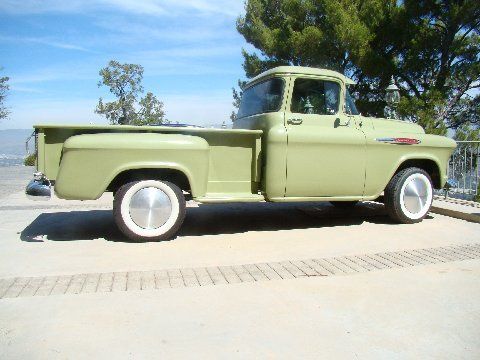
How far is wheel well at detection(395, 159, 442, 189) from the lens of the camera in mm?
5676

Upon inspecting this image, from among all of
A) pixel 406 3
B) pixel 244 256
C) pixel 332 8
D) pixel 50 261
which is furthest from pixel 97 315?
pixel 406 3

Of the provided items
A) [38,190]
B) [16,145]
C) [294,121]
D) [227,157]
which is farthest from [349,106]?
[16,145]

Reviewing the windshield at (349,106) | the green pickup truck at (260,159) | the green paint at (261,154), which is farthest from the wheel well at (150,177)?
the windshield at (349,106)

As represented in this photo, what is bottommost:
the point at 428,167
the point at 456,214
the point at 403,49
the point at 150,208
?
the point at 456,214

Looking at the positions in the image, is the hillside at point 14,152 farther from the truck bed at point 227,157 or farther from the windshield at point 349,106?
the windshield at point 349,106

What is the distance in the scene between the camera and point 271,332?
240cm

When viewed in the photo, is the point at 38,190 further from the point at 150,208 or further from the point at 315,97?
the point at 315,97

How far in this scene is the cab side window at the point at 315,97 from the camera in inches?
195

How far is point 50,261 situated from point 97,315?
142 centimetres

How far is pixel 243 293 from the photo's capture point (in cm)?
300

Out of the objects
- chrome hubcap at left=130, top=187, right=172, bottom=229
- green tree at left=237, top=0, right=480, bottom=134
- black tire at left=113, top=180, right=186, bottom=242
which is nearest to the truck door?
black tire at left=113, top=180, right=186, bottom=242

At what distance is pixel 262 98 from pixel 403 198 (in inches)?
88.3

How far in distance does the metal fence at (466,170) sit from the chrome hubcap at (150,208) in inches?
238

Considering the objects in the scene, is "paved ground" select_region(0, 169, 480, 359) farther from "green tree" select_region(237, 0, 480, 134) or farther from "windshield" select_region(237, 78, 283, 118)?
"green tree" select_region(237, 0, 480, 134)
